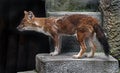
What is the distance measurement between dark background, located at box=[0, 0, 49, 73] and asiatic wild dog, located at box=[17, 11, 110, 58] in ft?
3.07

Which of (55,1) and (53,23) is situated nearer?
(53,23)

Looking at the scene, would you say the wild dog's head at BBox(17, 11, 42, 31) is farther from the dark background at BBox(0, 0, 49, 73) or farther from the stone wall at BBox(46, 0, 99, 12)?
the dark background at BBox(0, 0, 49, 73)

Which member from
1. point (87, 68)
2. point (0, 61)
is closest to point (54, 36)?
point (87, 68)

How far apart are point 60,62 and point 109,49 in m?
0.54

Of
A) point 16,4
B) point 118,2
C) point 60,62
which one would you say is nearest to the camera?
point 60,62

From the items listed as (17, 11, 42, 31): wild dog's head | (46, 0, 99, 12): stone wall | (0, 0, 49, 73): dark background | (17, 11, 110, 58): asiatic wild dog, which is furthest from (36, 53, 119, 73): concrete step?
(0, 0, 49, 73): dark background

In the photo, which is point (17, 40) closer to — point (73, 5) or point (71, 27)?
point (73, 5)

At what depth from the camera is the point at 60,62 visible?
5293 millimetres

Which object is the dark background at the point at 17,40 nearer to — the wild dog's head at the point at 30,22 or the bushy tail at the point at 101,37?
the wild dog's head at the point at 30,22

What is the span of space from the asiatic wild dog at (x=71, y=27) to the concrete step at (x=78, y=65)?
0.30ft

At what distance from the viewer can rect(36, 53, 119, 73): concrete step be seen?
530 cm

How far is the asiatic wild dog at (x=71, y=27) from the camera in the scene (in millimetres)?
5320

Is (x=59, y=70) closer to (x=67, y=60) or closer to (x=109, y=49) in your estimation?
(x=67, y=60)

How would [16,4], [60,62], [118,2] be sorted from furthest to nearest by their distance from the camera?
[16,4]
[118,2]
[60,62]
